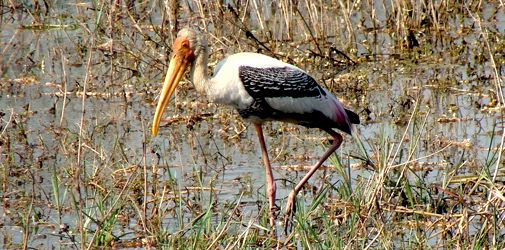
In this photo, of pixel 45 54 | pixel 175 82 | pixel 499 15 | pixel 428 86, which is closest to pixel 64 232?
pixel 175 82

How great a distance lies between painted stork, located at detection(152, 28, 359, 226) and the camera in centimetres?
499

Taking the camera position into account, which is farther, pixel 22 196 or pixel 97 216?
pixel 22 196

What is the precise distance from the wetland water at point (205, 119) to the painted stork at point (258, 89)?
0.28 m

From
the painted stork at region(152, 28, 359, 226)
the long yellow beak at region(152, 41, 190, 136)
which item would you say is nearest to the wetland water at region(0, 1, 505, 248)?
the painted stork at region(152, 28, 359, 226)

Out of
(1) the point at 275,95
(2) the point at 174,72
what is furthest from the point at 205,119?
(1) the point at 275,95

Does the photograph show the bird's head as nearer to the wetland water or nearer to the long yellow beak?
the long yellow beak

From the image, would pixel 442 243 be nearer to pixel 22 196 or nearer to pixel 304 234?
pixel 304 234

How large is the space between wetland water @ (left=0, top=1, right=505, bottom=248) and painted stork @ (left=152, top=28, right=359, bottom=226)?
0.28 m

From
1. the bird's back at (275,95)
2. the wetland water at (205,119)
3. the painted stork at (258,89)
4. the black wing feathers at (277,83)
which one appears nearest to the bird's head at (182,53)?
the painted stork at (258,89)

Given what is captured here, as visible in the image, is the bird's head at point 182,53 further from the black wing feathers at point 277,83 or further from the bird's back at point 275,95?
the black wing feathers at point 277,83

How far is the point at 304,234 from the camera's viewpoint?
12.1 ft

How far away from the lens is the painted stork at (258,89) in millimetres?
4992

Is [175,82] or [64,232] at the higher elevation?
[175,82]

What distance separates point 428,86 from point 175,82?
2.79m
